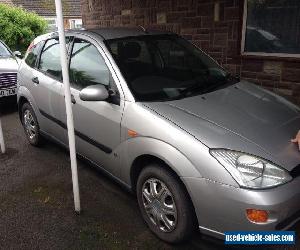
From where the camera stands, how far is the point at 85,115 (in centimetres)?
365

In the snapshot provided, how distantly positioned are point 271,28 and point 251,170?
13.2 ft

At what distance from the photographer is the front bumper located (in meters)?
2.41

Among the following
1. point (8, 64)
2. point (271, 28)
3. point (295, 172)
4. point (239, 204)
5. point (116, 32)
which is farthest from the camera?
point (8, 64)

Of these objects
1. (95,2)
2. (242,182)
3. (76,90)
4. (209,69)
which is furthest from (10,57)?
(242,182)

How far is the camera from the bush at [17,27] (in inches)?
631

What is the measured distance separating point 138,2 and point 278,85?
3664mm

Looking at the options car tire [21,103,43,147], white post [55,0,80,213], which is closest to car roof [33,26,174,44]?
white post [55,0,80,213]

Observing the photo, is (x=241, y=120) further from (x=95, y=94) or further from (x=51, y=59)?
(x=51, y=59)

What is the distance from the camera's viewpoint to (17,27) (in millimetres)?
16469

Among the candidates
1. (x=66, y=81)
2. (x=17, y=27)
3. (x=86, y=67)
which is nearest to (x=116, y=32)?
(x=86, y=67)

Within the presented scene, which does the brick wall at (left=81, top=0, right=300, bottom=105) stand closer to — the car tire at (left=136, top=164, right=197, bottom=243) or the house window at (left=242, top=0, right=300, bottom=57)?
the house window at (left=242, top=0, right=300, bottom=57)

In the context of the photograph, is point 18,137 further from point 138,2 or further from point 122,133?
point 138,2

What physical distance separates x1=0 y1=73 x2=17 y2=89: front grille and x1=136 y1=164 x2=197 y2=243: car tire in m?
4.80

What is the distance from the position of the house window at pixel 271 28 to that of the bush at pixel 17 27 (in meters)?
12.8
